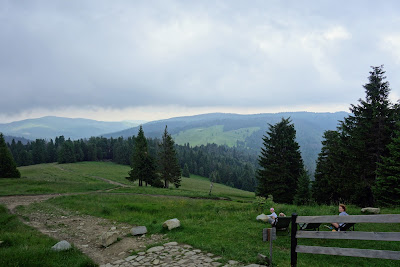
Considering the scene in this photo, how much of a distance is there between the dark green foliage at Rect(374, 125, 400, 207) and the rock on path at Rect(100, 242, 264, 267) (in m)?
20.8

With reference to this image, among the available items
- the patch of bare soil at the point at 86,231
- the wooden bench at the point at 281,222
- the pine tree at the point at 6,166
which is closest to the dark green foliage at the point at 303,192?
the wooden bench at the point at 281,222

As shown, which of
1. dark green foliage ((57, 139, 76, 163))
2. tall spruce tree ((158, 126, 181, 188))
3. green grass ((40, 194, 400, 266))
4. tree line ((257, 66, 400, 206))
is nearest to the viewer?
green grass ((40, 194, 400, 266))

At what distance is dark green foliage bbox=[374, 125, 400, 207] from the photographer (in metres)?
20.2

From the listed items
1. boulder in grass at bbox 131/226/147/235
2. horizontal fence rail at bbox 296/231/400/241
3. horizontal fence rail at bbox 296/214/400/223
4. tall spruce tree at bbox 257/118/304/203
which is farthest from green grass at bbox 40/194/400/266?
tall spruce tree at bbox 257/118/304/203

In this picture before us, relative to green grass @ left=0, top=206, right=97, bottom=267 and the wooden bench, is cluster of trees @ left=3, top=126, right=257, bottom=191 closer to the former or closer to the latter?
green grass @ left=0, top=206, right=97, bottom=267

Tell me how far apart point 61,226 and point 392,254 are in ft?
51.8

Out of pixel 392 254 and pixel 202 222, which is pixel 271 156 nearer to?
pixel 202 222

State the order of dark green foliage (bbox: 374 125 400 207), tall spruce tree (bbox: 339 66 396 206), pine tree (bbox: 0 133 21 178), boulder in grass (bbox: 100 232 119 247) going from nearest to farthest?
boulder in grass (bbox: 100 232 119 247) < dark green foliage (bbox: 374 125 400 207) < tall spruce tree (bbox: 339 66 396 206) < pine tree (bbox: 0 133 21 178)

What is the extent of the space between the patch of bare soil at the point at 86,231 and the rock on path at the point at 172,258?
77 centimetres

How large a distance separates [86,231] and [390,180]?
85.4 feet

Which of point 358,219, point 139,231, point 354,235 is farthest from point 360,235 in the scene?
point 139,231

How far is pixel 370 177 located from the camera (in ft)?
81.4

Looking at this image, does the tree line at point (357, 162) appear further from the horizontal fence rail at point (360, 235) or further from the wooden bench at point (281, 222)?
the horizontal fence rail at point (360, 235)

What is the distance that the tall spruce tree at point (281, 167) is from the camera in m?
Answer: 34.4
